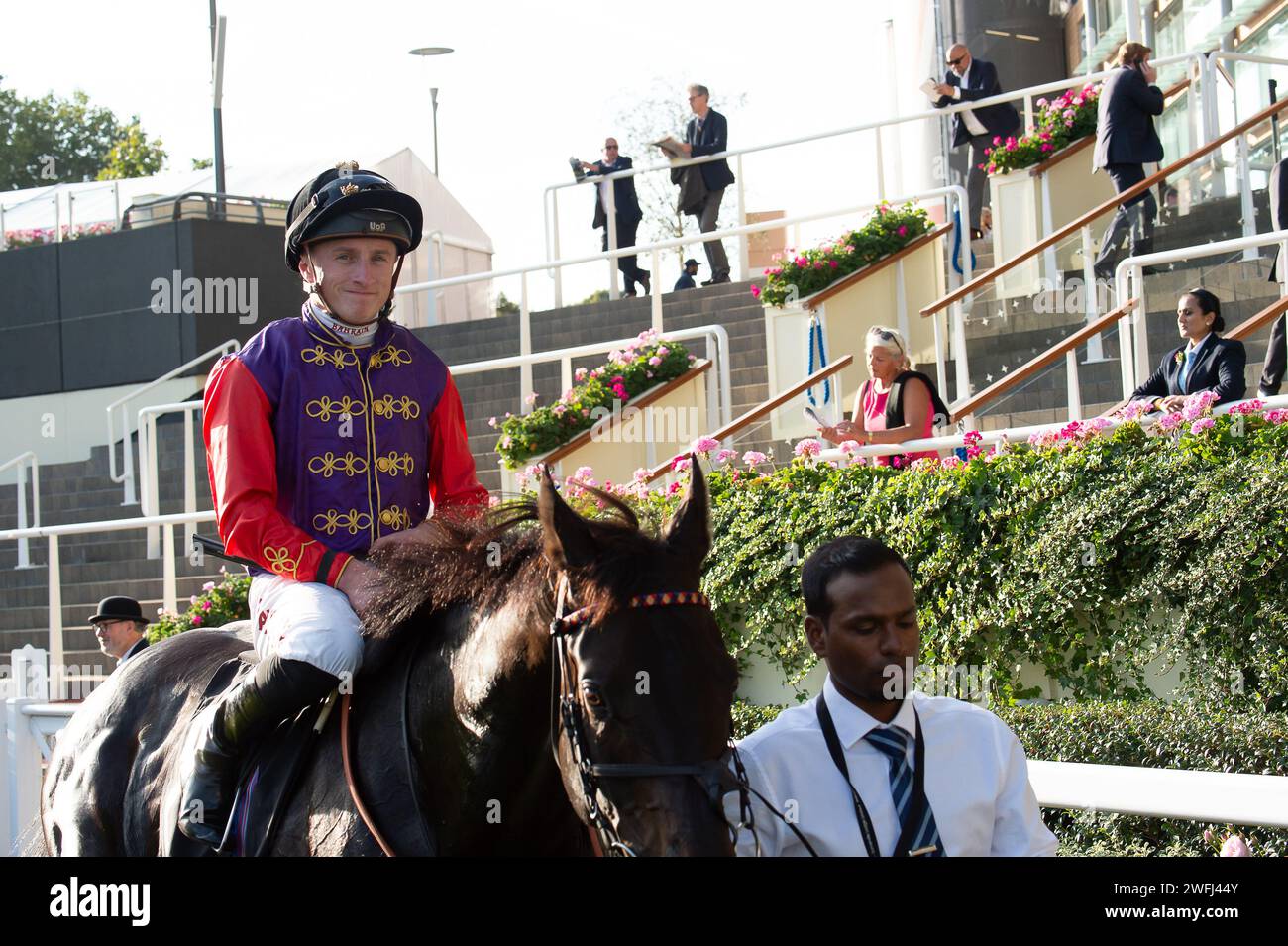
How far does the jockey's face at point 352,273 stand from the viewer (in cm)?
357

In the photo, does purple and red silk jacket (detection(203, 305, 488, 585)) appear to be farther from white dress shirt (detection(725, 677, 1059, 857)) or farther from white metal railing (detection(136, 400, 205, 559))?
white metal railing (detection(136, 400, 205, 559))

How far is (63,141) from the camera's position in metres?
52.5

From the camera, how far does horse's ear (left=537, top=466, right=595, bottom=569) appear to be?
2.62 metres

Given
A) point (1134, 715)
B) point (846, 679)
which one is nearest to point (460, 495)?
point (846, 679)

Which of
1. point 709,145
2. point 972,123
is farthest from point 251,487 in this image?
point 709,145

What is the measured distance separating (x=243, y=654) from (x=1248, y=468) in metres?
4.18

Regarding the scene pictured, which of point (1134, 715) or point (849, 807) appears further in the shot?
point (1134, 715)

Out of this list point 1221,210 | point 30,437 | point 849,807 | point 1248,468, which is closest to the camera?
point 849,807

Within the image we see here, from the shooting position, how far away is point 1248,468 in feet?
19.6

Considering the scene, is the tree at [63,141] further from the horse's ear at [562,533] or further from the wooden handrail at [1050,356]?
the horse's ear at [562,533]

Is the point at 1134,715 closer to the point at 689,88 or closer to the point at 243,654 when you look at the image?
the point at 243,654

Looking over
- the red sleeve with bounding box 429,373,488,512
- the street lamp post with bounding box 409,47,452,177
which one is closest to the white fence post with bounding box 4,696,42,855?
the red sleeve with bounding box 429,373,488,512

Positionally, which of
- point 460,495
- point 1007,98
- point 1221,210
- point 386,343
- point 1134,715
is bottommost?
point 1134,715

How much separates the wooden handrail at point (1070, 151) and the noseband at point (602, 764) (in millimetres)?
10628
